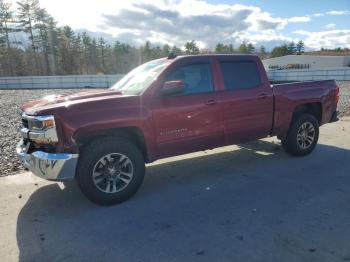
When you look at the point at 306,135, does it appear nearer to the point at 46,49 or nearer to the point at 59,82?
the point at 59,82

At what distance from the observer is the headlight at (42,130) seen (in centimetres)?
398

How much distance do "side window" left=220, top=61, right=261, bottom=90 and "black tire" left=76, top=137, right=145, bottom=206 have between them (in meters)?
2.03

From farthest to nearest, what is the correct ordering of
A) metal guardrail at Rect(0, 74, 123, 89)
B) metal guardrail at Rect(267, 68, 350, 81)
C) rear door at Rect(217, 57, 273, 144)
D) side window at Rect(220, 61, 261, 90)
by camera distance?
metal guardrail at Rect(0, 74, 123, 89) → metal guardrail at Rect(267, 68, 350, 81) → side window at Rect(220, 61, 261, 90) → rear door at Rect(217, 57, 273, 144)

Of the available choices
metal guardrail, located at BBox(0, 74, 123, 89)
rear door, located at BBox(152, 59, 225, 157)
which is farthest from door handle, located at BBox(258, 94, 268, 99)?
metal guardrail, located at BBox(0, 74, 123, 89)

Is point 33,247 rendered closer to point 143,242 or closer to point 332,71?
point 143,242

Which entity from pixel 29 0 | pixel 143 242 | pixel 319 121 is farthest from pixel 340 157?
pixel 29 0

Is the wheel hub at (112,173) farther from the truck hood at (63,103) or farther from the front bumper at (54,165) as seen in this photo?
the truck hood at (63,103)

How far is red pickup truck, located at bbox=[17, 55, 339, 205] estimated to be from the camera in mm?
4082

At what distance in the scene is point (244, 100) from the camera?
216 inches

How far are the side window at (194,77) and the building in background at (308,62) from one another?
57.6 m

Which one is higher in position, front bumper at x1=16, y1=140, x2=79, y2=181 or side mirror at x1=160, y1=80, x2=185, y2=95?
side mirror at x1=160, y1=80, x2=185, y2=95

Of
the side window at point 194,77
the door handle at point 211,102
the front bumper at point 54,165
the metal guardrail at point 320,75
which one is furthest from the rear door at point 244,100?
the metal guardrail at point 320,75

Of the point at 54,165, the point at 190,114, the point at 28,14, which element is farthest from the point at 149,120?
the point at 28,14

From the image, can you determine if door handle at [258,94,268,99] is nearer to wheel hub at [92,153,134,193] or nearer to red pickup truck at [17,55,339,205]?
red pickup truck at [17,55,339,205]
